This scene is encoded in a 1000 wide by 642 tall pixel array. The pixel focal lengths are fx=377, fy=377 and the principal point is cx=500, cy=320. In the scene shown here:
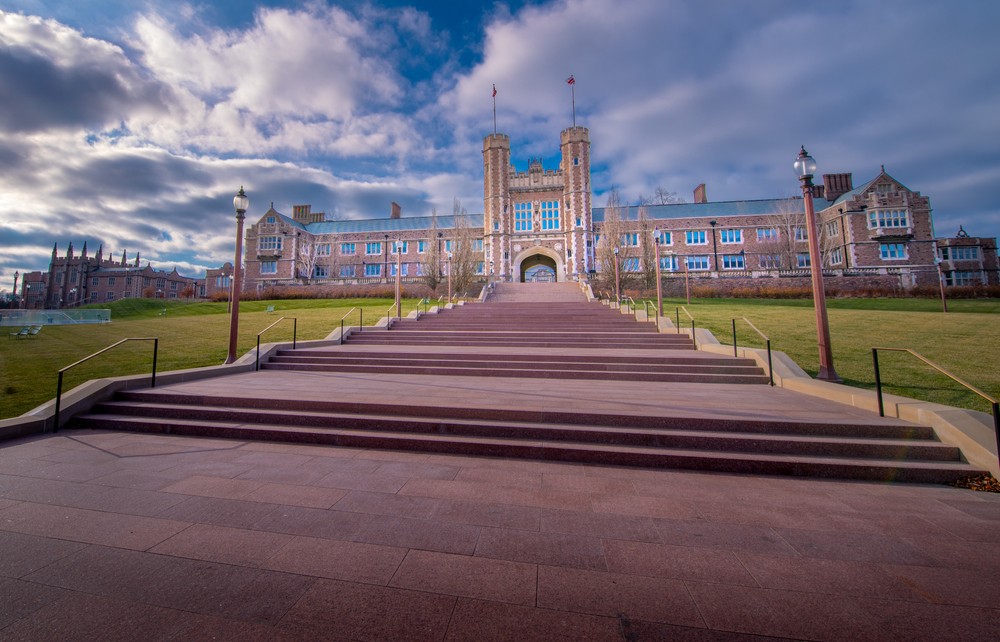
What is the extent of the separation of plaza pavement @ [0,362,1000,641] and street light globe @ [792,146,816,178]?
6854 mm

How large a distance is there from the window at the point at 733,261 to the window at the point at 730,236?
64.1 inches

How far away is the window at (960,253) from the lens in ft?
140

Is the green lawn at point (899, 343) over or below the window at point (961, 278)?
below

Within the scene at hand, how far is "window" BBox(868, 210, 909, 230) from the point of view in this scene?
36.3 meters

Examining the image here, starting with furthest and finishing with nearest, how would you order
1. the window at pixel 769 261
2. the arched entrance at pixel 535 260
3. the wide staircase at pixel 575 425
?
1. the window at pixel 769 261
2. the arched entrance at pixel 535 260
3. the wide staircase at pixel 575 425

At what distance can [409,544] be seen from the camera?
3055mm

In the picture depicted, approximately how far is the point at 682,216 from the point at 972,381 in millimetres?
40668

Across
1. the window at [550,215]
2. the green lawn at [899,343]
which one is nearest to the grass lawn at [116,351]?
the green lawn at [899,343]

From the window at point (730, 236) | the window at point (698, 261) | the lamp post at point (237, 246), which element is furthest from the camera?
the window at point (698, 261)

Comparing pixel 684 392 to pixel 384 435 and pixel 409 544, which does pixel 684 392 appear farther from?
pixel 409 544

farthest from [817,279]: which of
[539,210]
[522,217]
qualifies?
[522,217]

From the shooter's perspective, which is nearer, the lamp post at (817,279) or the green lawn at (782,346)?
the green lawn at (782,346)

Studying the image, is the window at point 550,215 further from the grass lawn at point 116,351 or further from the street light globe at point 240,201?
the street light globe at point 240,201

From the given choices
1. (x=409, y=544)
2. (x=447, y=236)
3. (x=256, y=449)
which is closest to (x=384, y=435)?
(x=256, y=449)
